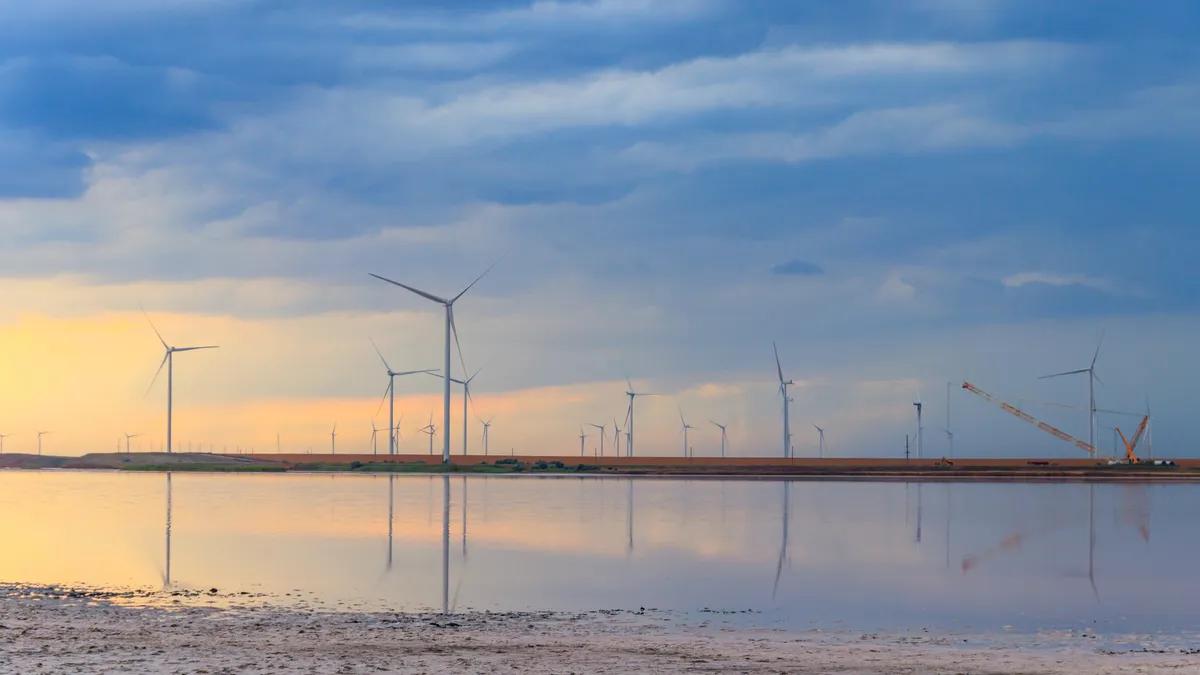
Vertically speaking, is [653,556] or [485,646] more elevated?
[485,646]

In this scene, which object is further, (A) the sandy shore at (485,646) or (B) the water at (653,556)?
(B) the water at (653,556)

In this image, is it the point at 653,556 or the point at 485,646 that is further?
the point at 653,556

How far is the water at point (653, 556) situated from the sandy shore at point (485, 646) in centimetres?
270

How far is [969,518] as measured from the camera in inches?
2975

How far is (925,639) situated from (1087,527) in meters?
45.8

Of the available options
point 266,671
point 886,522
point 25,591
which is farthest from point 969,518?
point 266,671

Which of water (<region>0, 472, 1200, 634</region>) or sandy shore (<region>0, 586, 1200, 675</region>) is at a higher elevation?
sandy shore (<region>0, 586, 1200, 675</region>)

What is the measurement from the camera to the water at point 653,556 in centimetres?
3384

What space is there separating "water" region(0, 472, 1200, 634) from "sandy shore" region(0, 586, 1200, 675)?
2702mm

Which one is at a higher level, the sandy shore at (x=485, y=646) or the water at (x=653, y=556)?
the sandy shore at (x=485, y=646)

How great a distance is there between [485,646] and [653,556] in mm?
22471

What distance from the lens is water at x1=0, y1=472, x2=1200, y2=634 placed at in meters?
33.8

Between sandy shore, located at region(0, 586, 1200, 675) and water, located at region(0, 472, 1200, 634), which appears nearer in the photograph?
sandy shore, located at region(0, 586, 1200, 675)

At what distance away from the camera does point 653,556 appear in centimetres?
4738
